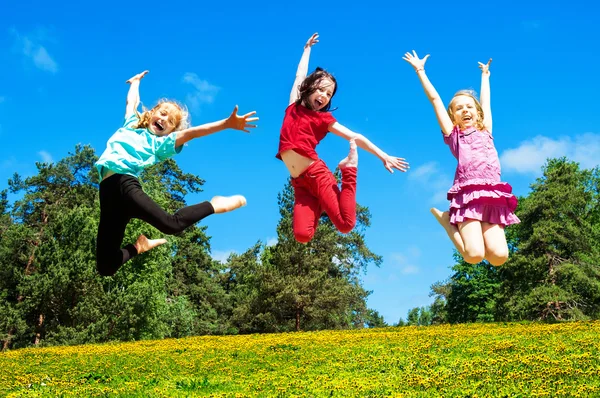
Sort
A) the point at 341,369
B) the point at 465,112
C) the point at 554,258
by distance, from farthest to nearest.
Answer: the point at 554,258
the point at 341,369
the point at 465,112

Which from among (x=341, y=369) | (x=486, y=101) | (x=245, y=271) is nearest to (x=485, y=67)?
(x=486, y=101)

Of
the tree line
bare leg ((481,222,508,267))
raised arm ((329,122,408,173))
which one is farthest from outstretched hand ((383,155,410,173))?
the tree line

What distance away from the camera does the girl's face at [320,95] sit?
5.85 meters

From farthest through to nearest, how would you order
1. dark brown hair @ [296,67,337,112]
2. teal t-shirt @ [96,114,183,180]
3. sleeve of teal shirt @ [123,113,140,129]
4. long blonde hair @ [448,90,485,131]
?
long blonde hair @ [448,90,485,131] < dark brown hair @ [296,67,337,112] < sleeve of teal shirt @ [123,113,140,129] < teal t-shirt @ [96,114,183,180]

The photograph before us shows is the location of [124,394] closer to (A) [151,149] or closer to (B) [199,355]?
(A) [151,149]

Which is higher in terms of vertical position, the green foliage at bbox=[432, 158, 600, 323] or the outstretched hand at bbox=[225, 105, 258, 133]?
the green foliage at bbox=[432, 158, 600, 323]

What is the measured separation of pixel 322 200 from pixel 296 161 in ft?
1.48

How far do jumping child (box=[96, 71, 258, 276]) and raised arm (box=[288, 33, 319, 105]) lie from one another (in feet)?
2.68

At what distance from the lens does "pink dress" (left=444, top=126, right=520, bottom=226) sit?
541 centimetres

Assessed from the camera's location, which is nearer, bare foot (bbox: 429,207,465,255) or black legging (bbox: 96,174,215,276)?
black legging (bbox: 96,174,215,276)

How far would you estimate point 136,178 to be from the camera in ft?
16.9

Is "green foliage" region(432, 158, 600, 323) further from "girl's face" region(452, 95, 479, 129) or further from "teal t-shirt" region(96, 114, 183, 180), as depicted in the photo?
"teal t-shirt" region(96, 114, 183, 180)

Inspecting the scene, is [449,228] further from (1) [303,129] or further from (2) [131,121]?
(2) [131,121]

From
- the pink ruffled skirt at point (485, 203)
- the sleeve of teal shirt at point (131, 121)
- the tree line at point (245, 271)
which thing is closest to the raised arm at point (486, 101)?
the pink ruffled skirt at point (485, 203)
